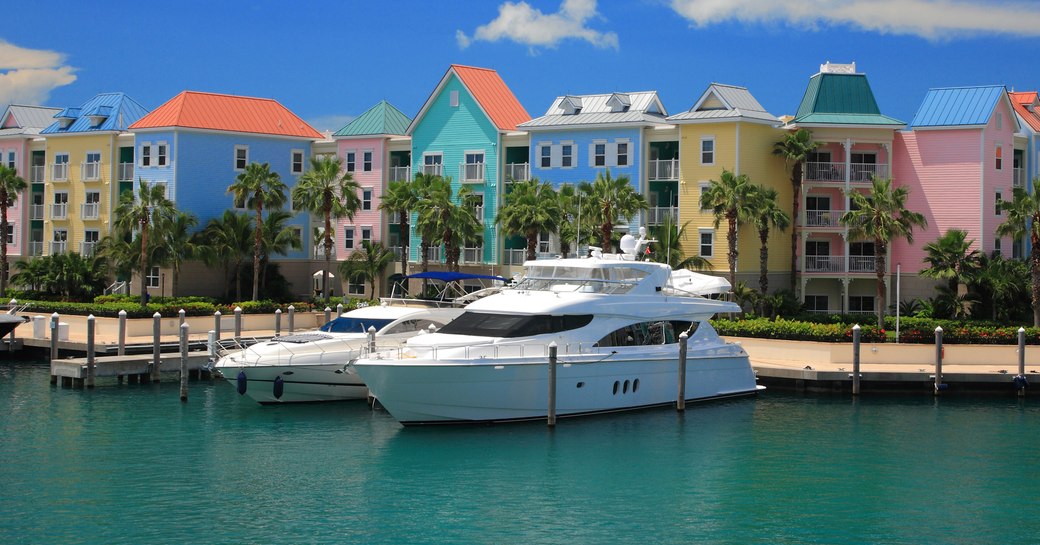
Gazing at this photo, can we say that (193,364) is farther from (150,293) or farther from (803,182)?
(803,182)

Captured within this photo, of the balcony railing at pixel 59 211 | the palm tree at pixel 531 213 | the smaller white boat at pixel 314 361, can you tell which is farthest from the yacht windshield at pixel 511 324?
the balcony railing at pixel 59 211

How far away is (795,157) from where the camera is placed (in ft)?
190

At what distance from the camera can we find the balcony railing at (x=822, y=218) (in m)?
59.9

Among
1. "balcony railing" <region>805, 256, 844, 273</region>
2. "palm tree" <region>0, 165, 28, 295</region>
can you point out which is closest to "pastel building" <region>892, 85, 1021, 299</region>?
"balcony railing" <region>805, 256, 844, 273</region>

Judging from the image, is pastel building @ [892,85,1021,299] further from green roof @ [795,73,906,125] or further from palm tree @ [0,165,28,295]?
palm tree @ [0,165,28,295]

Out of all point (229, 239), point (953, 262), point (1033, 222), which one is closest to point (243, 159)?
point (229, 239)

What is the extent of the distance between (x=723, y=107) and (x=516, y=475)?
34.0 metres

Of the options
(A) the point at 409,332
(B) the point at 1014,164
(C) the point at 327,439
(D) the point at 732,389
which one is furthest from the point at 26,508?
(B) the point at 1014,164

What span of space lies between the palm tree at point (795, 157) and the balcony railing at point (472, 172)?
51.6ft

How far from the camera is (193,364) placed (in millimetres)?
43938

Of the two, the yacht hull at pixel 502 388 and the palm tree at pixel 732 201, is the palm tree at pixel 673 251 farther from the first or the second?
the yacht hull at pixel 502 388

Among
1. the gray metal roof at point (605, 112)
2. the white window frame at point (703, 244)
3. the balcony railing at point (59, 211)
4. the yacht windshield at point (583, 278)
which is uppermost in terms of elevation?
the gray metal roof at point (605, 112)

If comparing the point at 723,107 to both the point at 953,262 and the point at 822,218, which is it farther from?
the point at 953,262

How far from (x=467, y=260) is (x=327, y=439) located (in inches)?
1299
